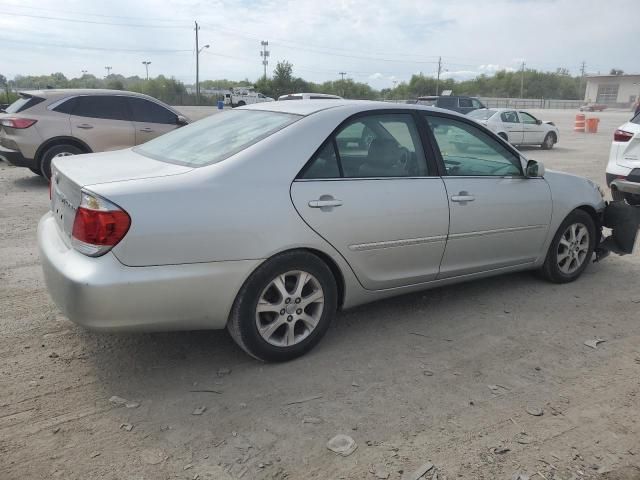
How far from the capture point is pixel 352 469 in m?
2.55

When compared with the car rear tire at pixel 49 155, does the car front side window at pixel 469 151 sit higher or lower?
higher

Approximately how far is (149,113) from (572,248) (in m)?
7.67

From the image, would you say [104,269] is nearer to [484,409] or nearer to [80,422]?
[80,422]

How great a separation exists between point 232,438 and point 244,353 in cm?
90

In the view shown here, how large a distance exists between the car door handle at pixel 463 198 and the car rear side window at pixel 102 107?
24.4ft

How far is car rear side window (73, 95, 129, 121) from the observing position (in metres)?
9.41

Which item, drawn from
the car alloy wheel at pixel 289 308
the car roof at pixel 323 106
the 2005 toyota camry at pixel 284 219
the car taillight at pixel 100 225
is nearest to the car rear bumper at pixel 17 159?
the 2005 toyota camry at pixel 284 219

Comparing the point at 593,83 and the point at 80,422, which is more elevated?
the point at 593,83

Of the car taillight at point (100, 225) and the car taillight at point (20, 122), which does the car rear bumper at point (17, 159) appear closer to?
the car taillight at point (20, 122)

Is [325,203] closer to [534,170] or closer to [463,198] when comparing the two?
[463,198]

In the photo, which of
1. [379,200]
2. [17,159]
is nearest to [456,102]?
[17,159]

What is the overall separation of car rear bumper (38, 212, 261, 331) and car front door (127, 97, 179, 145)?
7.05m

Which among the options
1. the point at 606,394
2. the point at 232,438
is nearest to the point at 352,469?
the point at 232,438

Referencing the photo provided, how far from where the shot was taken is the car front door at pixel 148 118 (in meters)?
9.84
